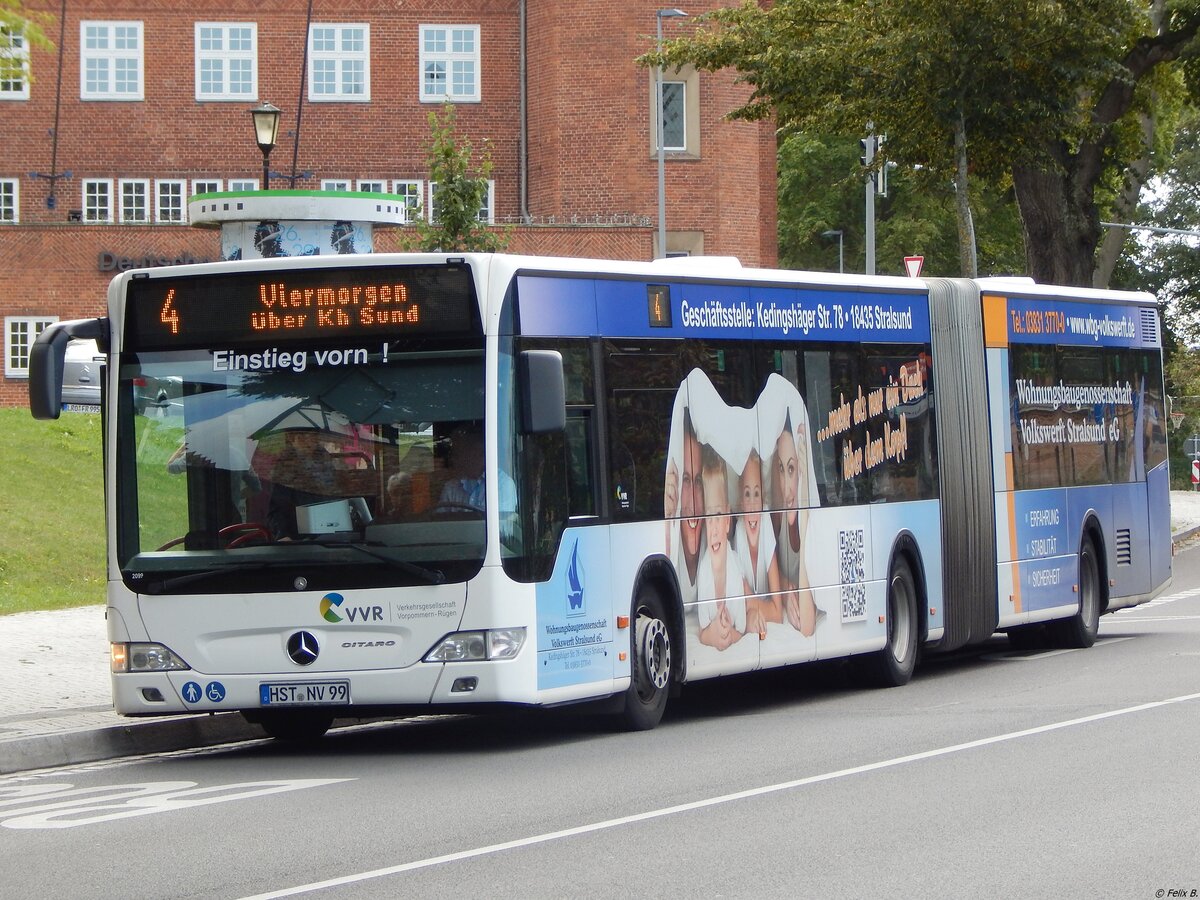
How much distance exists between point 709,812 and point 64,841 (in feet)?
9.82

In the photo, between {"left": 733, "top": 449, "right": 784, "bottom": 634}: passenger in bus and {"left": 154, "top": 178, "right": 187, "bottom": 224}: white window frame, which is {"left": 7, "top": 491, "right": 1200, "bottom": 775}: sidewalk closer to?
{"left": 733, "top": 449, "right": 784, "bottom": 634}: passenger in bus

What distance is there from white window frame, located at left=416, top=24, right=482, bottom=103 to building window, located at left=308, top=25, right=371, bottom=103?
54.9 inches

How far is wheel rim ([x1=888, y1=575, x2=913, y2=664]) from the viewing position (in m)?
16.9

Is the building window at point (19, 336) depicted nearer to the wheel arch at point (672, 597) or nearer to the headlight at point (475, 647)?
the wheel arch at point (672, 597)

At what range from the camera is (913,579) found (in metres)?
17.3

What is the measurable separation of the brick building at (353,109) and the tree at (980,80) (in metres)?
15.3

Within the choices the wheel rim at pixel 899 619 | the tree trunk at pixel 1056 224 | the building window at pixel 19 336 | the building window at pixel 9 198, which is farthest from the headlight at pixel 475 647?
the building window at pixel 9 198

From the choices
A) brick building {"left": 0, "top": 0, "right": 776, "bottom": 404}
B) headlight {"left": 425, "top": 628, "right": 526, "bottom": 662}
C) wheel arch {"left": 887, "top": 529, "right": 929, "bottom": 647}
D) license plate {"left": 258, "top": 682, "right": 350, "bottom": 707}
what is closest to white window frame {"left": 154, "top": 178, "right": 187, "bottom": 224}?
brick building {"left": 0, "top": 0, "right": 776, "bottom": 404}

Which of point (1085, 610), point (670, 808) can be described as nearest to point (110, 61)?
point (1085, 610)

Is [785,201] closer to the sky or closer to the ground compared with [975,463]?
closer to the sky

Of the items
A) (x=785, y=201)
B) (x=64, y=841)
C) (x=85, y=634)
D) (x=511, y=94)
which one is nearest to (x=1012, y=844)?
(x=64, y=841)

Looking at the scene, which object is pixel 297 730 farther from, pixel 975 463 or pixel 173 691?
pixel 975 463

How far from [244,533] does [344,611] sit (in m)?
0.79

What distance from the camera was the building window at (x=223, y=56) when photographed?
53.0 meters
